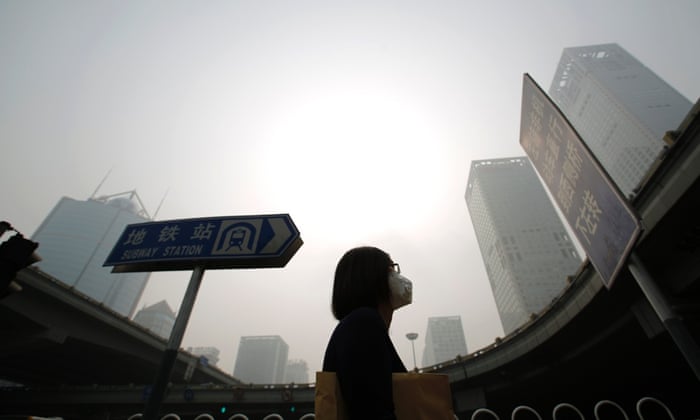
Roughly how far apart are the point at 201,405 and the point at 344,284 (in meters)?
26.0

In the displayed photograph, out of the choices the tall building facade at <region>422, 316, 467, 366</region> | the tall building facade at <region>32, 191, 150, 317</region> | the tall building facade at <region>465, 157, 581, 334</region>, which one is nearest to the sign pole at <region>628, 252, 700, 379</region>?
the tall building facade at <region>465, 157, 581, 334</region>

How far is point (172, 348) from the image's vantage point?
2.33 metres

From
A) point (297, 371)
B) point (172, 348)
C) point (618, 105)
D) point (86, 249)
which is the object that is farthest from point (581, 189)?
point (297, 371)

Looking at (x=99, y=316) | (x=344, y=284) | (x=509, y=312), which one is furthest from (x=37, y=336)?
(x=509, y=312)

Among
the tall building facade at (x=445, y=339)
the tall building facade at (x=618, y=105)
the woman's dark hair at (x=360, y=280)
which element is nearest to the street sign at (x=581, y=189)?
the woman's dark hair at (x=360, y=280)

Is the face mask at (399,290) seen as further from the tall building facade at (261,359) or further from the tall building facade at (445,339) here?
the tall building facade at (445,339)

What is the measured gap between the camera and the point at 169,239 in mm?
3133

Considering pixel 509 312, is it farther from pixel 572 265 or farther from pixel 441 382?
pixel 441 382

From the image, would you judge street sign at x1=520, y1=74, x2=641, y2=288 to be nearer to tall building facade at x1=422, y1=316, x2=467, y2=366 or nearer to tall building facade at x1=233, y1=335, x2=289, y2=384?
tall building facade at x1=233, y1=335, x2=289, y2=384

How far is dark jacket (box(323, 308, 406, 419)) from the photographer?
1.17 metres

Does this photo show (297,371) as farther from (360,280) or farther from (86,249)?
(360,280)

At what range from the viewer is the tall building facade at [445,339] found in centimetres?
13850

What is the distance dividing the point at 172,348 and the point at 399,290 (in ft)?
6.27

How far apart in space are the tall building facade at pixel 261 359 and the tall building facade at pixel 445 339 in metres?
73.5
